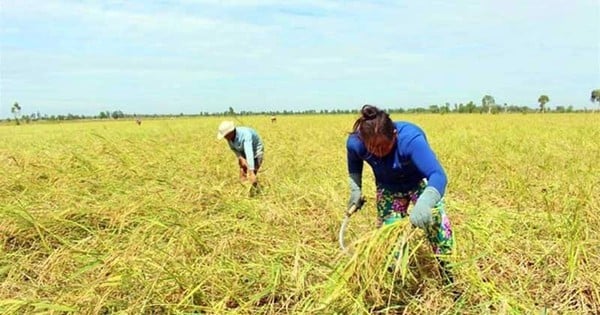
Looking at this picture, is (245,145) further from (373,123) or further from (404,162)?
(373,123)

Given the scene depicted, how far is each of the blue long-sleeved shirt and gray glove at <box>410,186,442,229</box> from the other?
279 centimetres

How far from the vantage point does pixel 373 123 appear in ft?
6.71

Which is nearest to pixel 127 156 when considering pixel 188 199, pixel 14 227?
pixel 188 199

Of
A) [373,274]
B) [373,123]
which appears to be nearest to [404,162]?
[373,123]

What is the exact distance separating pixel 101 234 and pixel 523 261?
2.73 metres

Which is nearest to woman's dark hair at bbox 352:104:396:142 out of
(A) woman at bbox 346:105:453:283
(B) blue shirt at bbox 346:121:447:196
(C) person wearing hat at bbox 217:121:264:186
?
(A) woman at bbox 346:105:453:283

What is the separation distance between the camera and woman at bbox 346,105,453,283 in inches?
77.6

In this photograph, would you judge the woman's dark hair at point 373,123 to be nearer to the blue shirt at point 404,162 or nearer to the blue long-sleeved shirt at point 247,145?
the blue shirt at point 404,162

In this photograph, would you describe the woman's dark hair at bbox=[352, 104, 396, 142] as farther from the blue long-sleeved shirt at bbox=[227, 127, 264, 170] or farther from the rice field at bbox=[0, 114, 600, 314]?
the blue long-sleeved shirt at bbox=[227, 127, 264, 170]

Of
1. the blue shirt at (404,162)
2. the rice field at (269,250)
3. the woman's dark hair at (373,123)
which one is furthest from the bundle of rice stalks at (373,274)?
the woman's dark hair at (373,123)

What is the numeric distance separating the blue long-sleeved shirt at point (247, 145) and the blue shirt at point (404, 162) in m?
2.15

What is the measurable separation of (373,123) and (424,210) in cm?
45

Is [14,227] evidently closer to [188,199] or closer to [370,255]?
[188,199]

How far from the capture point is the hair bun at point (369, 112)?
81.7 inches
